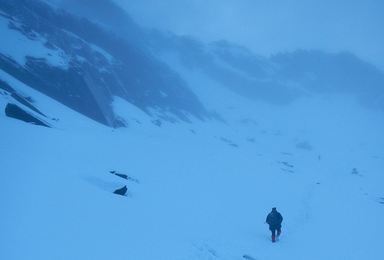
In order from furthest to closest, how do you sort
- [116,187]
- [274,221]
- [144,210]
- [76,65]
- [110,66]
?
[110,66], [76,65], [274,221], [116,187], [144,210]

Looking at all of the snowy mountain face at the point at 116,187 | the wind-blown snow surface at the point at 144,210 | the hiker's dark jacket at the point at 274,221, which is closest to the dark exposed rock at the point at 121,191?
the snowy mountain face at the point at 116,187

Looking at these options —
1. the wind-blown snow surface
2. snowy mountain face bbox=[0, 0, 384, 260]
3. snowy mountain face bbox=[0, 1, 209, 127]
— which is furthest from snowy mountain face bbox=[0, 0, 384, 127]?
the wind-blown snow surface

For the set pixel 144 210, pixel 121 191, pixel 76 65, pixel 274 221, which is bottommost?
pixel 144 210

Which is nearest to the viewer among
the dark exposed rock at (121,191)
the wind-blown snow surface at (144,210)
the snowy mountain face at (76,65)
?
the wind-blown snow surface at (144,210)

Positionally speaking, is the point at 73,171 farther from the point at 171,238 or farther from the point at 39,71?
the point at 39,71

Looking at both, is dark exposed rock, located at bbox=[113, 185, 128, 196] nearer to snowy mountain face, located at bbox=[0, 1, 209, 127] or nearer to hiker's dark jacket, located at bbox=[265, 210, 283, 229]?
hiker's dark jacket, located at bbox=[265, 210, 283, 229]

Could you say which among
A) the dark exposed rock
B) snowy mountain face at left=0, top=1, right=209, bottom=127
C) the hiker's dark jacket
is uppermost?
snowy mountain face at left=0, top=1, right=209, bottom=127

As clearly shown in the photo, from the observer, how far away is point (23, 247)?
212 inches

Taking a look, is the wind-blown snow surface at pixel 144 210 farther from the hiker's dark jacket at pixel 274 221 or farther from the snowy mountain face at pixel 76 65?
the snowy mountain face at pixel 76 65

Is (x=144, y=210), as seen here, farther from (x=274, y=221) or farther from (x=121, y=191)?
(x=274, y=221)

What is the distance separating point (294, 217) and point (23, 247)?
18172 millimetres

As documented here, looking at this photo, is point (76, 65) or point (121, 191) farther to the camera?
point (76, 65)

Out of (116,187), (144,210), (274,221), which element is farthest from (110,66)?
(274,221)

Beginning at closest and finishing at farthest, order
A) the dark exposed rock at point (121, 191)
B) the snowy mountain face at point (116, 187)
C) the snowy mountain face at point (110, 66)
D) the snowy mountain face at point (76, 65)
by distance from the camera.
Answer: the snowy mountain face at point (116, 187), the dark exposed rock at point (121, 191), the snowy mountain face at point (76, 65), the snowy mountain face at point (110, 66)
